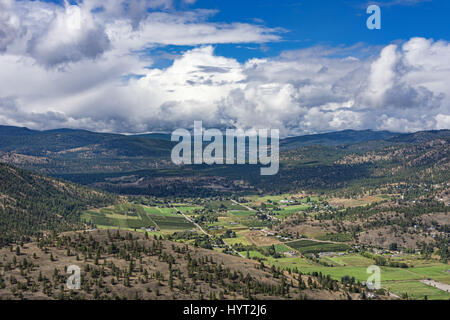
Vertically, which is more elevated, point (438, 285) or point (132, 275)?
point (132, 275)

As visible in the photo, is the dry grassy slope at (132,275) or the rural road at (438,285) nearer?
the dry grassy slope at (132,275)

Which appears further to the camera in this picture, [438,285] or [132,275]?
[438,285]

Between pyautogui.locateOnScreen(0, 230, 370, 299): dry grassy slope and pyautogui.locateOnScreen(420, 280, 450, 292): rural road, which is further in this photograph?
pyautogui.locateOnScreen(420, 280, 450, 292): rural road

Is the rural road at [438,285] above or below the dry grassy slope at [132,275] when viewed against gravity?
below

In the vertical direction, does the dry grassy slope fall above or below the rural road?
above

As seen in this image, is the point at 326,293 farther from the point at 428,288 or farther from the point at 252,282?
the point at 428,288
